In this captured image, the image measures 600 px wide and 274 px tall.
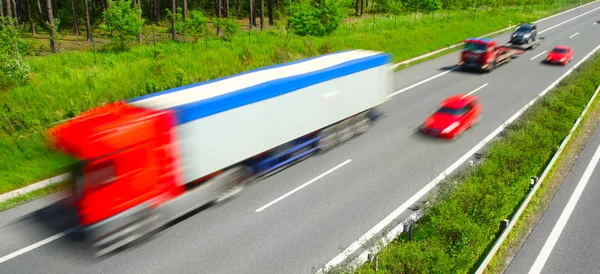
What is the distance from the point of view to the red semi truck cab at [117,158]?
997 centimetres

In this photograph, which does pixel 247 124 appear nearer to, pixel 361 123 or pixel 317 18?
pixel 361 123

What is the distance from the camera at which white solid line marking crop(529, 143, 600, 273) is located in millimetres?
10656

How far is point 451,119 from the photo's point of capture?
1827cm

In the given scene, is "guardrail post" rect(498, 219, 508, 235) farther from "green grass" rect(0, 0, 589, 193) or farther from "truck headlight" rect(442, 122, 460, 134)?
"green grass" rect(0, 0, 589, 193)

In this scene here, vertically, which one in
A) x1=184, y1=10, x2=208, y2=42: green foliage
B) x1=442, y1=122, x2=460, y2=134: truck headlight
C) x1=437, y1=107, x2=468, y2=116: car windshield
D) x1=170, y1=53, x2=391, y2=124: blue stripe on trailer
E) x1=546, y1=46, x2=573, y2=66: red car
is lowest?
x1=442, y1=122, x2=460, y2=134: truck headlight

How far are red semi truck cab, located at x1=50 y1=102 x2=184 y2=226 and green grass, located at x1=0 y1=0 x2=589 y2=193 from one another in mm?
666

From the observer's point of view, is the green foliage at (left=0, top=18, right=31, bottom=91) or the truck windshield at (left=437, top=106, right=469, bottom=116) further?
the green foliage at (left=0, top=18, right=31, bottom=91)

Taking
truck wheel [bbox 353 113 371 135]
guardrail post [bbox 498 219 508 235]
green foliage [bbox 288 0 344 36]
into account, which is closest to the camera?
guardrail post [bbox 498 219 508 235]

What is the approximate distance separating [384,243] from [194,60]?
669 inches

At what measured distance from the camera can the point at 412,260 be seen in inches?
379

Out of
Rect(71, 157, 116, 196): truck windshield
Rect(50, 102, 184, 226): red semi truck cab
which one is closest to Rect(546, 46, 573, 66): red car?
Rect(50, 102, 184, 226): red semi truck cab

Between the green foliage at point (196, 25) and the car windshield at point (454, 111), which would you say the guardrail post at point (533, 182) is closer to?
the car windshield at point (454, 111)

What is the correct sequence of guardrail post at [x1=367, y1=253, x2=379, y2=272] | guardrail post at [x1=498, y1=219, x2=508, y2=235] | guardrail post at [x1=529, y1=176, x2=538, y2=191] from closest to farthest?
guardrail post at [x1=367, y1=253, x2=379, y2=272] → guardrail post at [x1=498, y1=219, x2=508, y2=235] → guardrail post at [x1=529, y1=176, x2=538, y2=191]

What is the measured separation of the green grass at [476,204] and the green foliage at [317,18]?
18646mm
